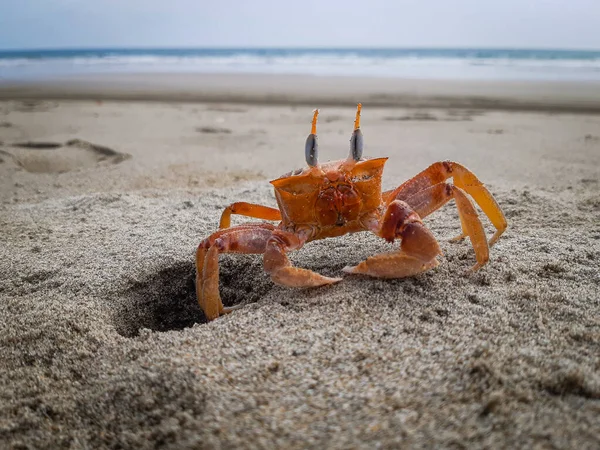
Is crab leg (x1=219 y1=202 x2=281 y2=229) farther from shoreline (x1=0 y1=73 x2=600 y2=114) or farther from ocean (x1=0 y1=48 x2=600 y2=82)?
ocean (x1=0 y1=48 x2=600 y2=82)

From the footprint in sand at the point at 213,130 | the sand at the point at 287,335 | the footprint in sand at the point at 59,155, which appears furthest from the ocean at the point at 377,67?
the sand at the point at 287,335

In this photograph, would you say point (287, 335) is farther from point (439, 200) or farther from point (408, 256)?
point (439, 200)

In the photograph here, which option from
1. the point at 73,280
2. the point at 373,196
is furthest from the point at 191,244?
the point at 373,196

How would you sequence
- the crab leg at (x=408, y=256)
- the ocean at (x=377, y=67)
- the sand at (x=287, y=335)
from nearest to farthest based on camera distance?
the sand at (x=287, y=335) < the crab leg at (x=408, y=256) < the ocean at (x=377, y=67)

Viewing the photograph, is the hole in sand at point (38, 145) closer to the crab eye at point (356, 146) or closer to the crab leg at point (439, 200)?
the crab eye at point (356, 146)

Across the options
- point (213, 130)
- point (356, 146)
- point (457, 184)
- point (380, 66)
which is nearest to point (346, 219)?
point (356, 146)

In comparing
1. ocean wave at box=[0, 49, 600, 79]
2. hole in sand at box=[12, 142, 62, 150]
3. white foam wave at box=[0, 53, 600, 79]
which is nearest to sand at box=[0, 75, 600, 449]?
hole in sand at box=[12, 142, 62, 150]
